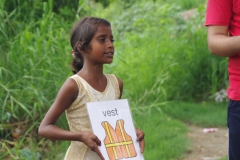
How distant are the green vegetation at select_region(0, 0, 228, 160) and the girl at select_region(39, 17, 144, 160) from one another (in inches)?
74.4

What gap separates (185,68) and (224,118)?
4.68 ft

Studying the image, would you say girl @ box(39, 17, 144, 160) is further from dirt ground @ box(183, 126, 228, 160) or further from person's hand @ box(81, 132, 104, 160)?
dirt ground @ box(183, 126, 228, 160)

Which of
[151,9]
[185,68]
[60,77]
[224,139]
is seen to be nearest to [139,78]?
[185,68]

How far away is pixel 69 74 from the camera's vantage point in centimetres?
529

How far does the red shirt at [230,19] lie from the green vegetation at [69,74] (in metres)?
2.45

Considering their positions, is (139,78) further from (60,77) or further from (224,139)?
(60,77)

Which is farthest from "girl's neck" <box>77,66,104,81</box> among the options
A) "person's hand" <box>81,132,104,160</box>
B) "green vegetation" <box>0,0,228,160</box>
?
"green vegetation" <box>0,0,228,160</box>

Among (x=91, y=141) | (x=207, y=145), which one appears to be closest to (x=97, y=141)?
(x=91, y=141)

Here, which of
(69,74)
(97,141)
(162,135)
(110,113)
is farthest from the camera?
(162,135)

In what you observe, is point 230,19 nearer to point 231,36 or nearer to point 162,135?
point 231,36

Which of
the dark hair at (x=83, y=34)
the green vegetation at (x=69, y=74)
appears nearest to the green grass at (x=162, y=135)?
the green vegetation at (x=69, y=74)

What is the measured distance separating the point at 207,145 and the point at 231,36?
3.57m

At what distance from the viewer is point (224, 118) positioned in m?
7.10

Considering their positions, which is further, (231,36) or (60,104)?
(60,104)
